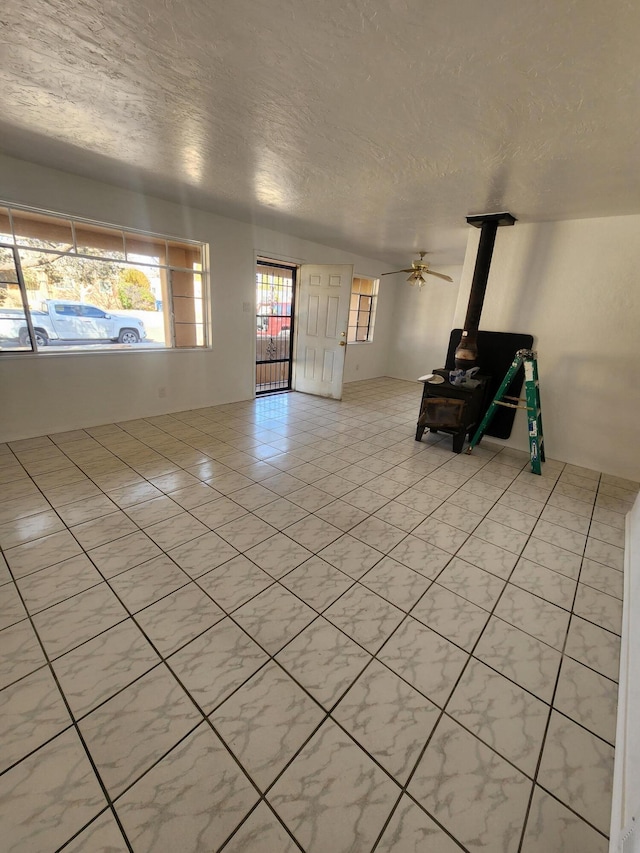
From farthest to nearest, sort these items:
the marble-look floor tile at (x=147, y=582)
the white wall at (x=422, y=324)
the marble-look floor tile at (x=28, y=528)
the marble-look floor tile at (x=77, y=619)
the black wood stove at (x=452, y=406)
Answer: the white wall at (x=422, y=324) < the black wood stove at (x=452, y=406) < the marble-look floor tile at (x=28, y=528) < the marble-look floor tile at (x=147, y=582) < the marble-look floor tile at (x=77, y=619)

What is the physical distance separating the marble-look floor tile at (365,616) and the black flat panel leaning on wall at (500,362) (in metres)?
2.99

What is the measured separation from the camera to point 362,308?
7039 mm

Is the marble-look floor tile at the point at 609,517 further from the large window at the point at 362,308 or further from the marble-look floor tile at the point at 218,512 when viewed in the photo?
the large window at the point at 362,308

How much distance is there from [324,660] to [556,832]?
85cm

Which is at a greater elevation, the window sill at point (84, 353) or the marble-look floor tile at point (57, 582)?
the window sill at point (84, 353)

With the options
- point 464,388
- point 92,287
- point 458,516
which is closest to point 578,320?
point 464,388

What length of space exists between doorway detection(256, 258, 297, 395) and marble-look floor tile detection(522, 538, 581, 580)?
170 inches

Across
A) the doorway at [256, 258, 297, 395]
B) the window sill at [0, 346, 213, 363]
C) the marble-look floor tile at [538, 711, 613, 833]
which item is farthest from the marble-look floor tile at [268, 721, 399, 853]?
the doorway at [256, 258, 297, 395]

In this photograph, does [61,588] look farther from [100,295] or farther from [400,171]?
[400,171]

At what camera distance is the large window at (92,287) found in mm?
3109

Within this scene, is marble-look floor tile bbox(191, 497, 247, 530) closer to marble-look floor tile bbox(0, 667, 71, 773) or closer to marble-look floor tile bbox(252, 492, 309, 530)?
marble-look floor tile bbox(252, 492, 309, 530)

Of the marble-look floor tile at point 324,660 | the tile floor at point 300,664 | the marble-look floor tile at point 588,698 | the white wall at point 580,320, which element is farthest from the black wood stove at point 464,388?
the marble-look floor tile at point 324,660

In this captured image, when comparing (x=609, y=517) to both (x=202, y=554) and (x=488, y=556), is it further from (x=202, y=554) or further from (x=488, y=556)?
(x=202, y=554)

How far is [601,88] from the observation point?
1476mm
